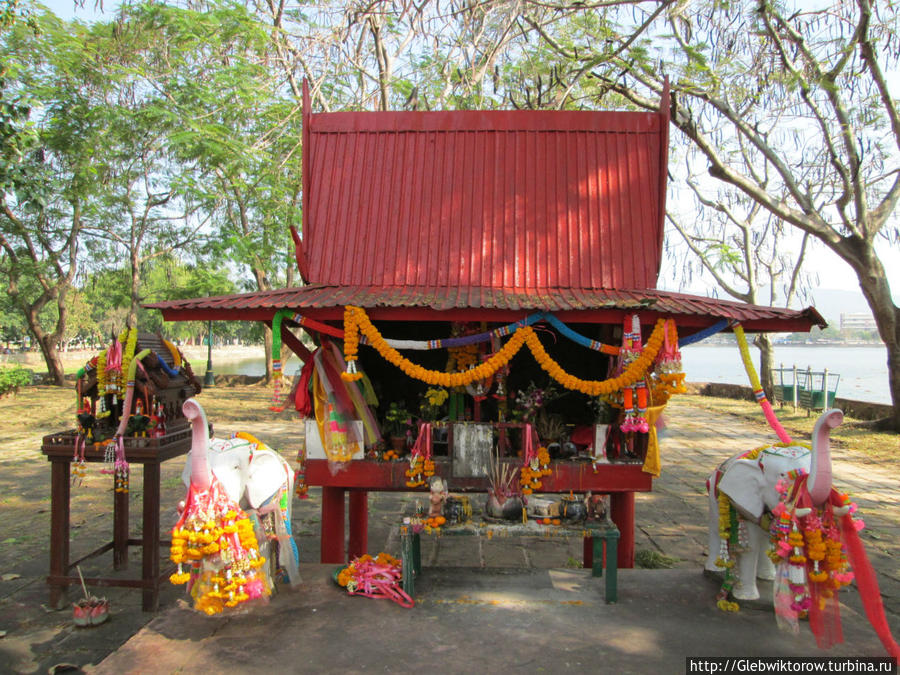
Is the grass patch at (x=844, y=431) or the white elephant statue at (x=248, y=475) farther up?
the white elephant statue at (x=248, y=475)

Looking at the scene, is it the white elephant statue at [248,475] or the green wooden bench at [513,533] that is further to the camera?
the green wooden bench at [513,533]

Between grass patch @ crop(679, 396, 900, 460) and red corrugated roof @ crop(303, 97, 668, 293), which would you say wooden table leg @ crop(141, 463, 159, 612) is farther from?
grass patch @ crop(679, 396, 900, 460)

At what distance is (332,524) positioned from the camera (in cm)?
672

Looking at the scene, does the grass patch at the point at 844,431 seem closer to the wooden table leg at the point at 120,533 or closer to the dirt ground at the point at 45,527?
the dirt ground at the point at 45,527

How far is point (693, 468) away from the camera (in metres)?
13.2

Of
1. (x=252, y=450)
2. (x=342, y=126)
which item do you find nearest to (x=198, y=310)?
(x=252, y=450)

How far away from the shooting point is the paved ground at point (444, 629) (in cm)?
444

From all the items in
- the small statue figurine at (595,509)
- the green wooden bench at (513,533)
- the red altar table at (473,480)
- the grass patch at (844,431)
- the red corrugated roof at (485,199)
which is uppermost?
the red corrugated roof at (485,199)

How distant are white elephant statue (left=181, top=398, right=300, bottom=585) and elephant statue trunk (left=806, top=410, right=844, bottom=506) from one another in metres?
4.15

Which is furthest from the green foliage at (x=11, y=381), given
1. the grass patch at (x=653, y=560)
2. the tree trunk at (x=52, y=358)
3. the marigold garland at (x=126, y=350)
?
the grass patch at (x=653, y=560)

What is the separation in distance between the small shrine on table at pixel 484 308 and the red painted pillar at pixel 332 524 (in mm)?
21

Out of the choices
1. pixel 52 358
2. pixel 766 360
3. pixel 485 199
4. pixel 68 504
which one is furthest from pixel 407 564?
pixel 52 358

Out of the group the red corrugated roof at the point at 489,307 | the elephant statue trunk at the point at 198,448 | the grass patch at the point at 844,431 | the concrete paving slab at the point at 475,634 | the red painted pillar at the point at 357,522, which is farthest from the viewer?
the grass patch at the point at 844,431

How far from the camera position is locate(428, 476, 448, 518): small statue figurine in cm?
571
